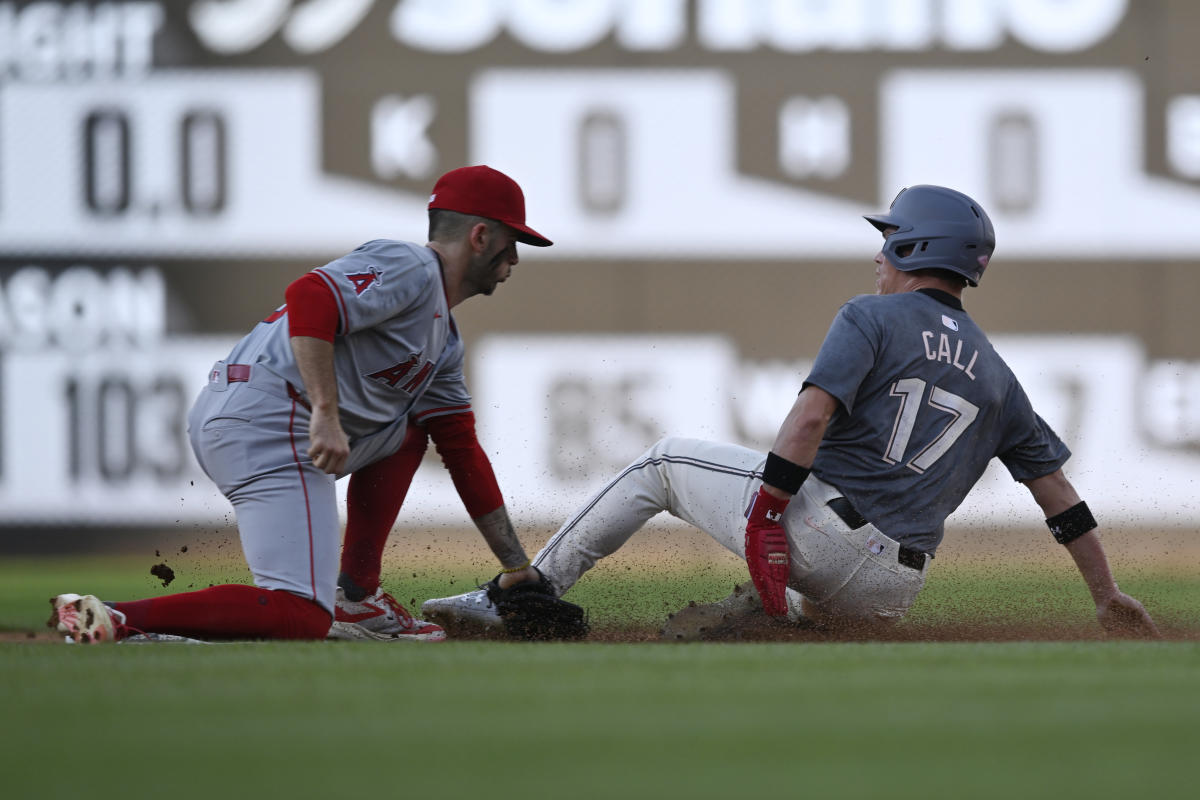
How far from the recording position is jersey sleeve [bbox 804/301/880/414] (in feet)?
9.95

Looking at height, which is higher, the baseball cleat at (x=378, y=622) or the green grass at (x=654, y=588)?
the baseball cleat at (x=378, y=622)

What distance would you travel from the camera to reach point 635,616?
13.2 ft

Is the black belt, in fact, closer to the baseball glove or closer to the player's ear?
the baseball glove

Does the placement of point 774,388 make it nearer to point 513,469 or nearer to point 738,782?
point 513,469

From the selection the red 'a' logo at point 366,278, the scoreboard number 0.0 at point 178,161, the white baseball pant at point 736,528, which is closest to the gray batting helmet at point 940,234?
the white baseball pant at point 736,528

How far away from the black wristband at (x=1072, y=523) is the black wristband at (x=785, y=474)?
2.22 ft

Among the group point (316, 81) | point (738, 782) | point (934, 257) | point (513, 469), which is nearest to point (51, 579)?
point (513, 469)

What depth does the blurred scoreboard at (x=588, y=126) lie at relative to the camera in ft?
23.6

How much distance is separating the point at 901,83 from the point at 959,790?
20.2ft

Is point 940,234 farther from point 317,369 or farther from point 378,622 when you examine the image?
point 378,622

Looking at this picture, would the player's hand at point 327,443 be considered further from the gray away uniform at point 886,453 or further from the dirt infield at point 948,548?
the dirt infield at point 948,548

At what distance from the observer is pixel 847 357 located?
3.05 meters

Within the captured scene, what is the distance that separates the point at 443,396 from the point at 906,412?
1.10 meters

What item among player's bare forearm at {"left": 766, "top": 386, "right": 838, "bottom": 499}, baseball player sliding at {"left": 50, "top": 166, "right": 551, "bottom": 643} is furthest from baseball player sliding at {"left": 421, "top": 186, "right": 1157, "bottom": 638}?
baseball player sliding at {"left": 50, "top": 166, "right": 551, "bottom": 643}
